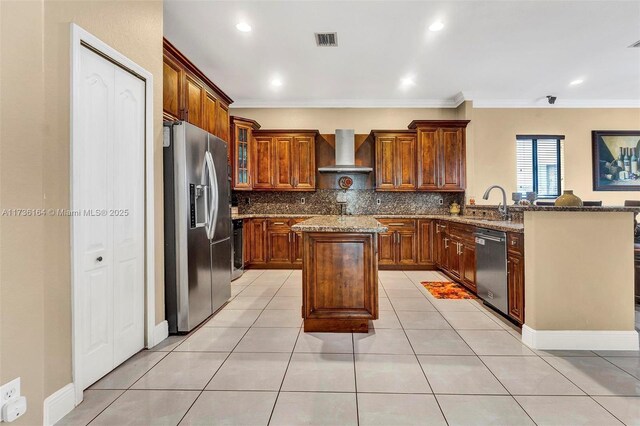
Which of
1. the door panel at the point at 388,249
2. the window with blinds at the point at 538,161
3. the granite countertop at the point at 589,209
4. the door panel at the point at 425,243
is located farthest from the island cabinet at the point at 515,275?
the window with blinds at the point at 538,161

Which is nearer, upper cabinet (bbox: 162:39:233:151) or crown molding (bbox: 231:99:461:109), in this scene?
upper cabinet (bbox: 162:39:233:151)

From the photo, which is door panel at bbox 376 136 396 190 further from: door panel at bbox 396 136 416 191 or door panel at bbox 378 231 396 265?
door panel at bbox 378 231 396 265

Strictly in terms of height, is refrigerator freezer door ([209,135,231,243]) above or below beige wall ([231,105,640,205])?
below

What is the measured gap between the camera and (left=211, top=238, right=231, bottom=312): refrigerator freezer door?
3148 mm

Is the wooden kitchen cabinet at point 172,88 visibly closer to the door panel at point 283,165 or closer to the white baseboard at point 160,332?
the white baseboard at point 160,332

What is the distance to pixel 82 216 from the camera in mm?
1838

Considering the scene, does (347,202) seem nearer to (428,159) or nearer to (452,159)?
(428,159)

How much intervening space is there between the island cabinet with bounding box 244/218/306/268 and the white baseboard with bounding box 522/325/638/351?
3673 mm

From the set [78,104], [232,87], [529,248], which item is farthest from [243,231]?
[529,248]

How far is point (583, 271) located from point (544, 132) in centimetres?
453

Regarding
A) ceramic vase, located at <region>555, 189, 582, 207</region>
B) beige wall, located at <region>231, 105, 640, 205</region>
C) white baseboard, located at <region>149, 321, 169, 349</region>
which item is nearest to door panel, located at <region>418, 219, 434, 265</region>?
beige wall, located at <region>231, 105, 640, 205</region>

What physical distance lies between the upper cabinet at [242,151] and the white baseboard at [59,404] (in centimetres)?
380

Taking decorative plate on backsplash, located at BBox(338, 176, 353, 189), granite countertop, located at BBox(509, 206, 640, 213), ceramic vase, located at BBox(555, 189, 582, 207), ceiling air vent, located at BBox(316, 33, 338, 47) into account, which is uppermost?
ceiling air vent, located at BBox(316, 33, 338, 47)

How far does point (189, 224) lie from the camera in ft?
8.95
